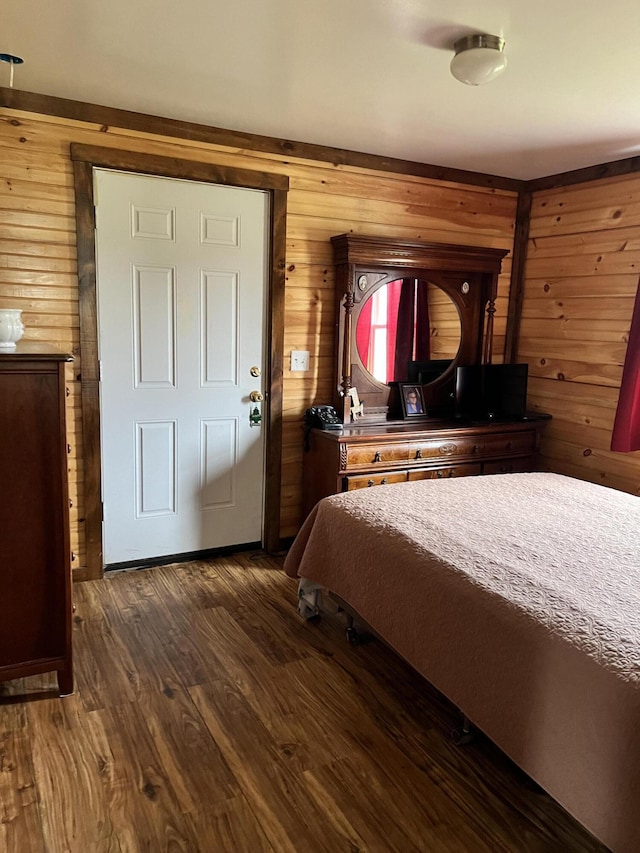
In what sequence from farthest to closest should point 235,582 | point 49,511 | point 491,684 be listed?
point 235,582, point 49,511, point 491,684

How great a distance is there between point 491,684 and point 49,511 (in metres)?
1.54

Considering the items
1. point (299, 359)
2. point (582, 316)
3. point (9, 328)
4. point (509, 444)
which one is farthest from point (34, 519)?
point (582, 316)

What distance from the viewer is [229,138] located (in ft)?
10.5

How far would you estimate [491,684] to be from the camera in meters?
1.74

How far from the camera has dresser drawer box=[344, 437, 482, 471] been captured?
3.35 meters

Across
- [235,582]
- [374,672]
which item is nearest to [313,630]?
[374,672]

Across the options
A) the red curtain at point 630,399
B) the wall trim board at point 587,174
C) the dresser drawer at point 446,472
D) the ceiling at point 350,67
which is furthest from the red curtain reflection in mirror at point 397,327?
the red curtain at point 630,399

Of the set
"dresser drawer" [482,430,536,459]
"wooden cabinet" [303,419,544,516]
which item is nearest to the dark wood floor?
"wooden cabinet" [303,419,544,516]

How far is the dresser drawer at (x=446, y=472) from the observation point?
3.55m

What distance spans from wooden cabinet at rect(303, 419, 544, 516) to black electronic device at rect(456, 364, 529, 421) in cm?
14

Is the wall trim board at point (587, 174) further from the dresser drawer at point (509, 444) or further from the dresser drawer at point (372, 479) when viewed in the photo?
the dresser drawer at point (372, 479)

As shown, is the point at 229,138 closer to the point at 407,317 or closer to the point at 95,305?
the point at 95,305

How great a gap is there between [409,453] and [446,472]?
303mm

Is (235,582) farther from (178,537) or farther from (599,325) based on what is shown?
(599,325)
